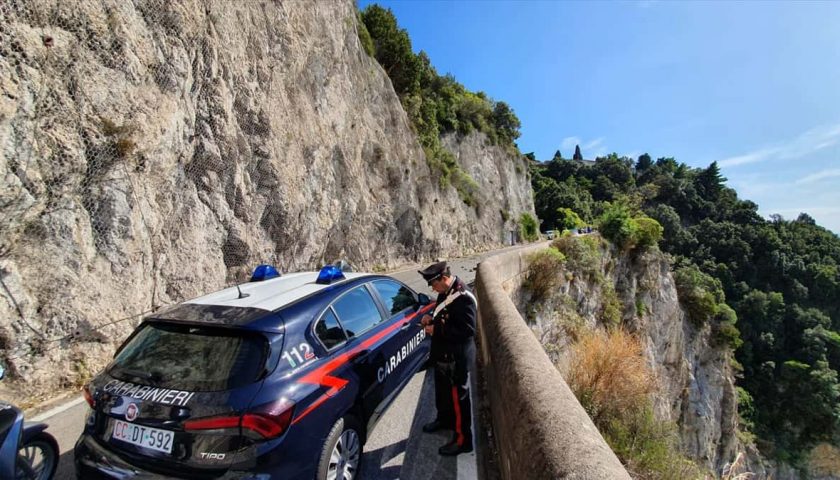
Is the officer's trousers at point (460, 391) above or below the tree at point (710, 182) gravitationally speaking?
below

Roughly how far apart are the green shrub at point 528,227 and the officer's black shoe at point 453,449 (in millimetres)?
40337

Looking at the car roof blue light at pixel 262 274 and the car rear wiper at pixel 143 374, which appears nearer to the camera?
the car rear wiper at pixel 143 374

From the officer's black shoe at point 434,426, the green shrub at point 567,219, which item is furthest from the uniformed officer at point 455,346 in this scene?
the green shrub at point 567,219

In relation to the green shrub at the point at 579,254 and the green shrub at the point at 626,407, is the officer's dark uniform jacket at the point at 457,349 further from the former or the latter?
the green shrub at the point at 579,254

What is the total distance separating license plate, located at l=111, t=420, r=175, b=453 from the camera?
84.0 inches

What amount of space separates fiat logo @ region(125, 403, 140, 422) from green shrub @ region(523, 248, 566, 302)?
11.5m

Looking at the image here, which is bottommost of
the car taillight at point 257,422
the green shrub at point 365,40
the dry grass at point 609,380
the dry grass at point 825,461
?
the dry grass at point 825,461

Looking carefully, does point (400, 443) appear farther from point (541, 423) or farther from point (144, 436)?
point (144, 436)

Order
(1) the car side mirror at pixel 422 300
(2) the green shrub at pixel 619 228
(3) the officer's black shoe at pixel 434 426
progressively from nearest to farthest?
(3) the officer's black shoe at pixel 434 426 → (1) the car side mirror at pixel 422 300 → (2) the green shrub at pixel 619 228

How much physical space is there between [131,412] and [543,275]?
11967mm

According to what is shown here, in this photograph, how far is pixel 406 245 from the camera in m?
22.2

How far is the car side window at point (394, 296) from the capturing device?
402 cm

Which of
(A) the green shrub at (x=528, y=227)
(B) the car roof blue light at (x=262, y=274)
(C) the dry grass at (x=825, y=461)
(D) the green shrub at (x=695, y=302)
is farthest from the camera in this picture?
(A) the green shrub at (x=528, y=227)

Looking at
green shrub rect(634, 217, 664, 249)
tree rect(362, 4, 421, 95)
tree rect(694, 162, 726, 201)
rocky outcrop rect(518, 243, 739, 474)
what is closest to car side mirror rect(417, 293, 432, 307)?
rocky outcrop rect(518, 243, 739, 474)
